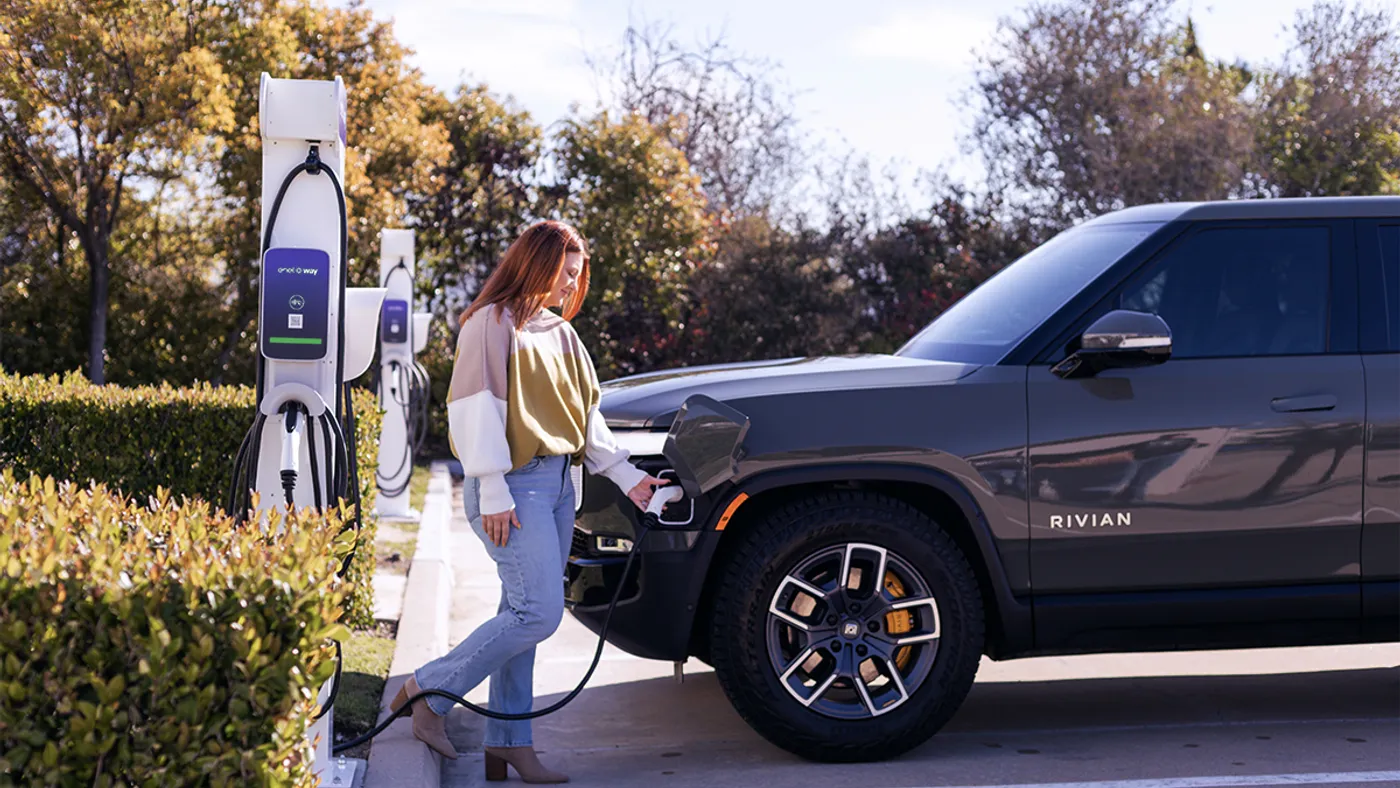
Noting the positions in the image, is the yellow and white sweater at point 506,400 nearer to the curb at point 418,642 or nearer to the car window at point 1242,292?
the curb at point 418,642

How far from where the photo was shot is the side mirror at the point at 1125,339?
4832 mm

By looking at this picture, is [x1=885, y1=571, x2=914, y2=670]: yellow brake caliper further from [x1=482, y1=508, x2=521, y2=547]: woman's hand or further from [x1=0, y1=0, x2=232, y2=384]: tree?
[x1=0, y1=0, x2=232, y2=384]: tree

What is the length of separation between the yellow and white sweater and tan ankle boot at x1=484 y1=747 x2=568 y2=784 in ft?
2.93

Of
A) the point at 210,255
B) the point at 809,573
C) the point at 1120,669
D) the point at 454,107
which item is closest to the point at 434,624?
the point at 809,573

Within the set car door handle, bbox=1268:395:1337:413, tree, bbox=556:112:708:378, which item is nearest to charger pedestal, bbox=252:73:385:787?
car door handle, bbox=1268:395:1337:413

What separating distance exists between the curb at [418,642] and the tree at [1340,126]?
39.5 ft

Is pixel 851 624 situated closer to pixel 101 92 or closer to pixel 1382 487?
pixel 1382 487

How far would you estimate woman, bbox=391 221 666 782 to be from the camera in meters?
4.45

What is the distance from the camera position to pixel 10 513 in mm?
3367

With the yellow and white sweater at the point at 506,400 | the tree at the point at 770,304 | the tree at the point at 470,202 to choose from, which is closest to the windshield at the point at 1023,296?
the yellow and white sweater at the point at 506,400

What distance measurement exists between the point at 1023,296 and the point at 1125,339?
69 cm

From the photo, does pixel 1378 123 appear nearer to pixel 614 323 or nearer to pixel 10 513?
pixel 614 323

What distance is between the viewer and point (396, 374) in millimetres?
10859

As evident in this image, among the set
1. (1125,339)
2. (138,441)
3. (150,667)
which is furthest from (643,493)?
(138,441)
